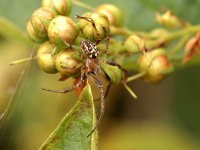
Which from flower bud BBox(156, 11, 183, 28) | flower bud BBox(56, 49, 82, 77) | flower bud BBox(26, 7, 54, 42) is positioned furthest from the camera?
flower bud BBox(156, 11, 183, 28)

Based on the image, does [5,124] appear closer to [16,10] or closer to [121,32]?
[121,32]

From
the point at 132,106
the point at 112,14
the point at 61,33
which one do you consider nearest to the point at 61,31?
the point at 61,33

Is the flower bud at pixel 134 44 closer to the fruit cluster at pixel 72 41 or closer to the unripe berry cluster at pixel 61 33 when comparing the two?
the fruit cluster at pixel 72 41

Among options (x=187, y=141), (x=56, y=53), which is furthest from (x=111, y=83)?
(x=187, y=141)

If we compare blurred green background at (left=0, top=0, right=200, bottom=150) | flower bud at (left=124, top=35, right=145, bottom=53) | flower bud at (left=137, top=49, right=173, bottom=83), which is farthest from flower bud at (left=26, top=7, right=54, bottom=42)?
blurred green background at (left=0, top=0, right=200, bottom=150)

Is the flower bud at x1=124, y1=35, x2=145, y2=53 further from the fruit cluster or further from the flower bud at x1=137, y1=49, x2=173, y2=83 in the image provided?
the flower bud at x1=137, y1=49, x2=173, y2=83

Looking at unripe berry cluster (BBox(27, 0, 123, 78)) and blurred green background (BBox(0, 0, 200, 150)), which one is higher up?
blurred green background (BBox(0, 0, 200, 150))

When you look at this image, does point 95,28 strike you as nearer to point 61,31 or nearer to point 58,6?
point 61,31
